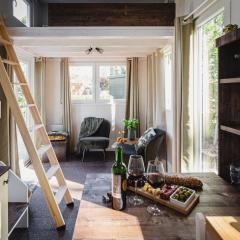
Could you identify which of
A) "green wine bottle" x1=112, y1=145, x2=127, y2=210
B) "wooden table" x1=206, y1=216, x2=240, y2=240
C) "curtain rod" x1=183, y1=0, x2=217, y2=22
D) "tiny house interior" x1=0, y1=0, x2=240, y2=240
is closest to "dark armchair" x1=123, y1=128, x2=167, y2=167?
"tiny house interior" x1=0, y1=0, x2=240, y2=240

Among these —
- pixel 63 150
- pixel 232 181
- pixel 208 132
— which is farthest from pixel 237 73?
pixel 63 150

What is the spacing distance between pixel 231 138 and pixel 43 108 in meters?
5.49

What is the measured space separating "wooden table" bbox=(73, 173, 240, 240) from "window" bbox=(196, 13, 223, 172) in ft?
5.12

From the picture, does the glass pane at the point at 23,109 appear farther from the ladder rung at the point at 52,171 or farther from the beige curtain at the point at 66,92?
the ladder rung at the point at 52,171

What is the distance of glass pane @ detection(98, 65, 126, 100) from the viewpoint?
7.18 metres

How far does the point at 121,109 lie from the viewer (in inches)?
285

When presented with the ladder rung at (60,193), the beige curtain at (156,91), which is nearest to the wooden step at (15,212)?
the ladder rung at (60,193)

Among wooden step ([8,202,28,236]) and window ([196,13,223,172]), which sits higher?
window ([196,13,223,172])

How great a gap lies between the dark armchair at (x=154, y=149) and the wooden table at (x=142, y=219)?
3.08 metres

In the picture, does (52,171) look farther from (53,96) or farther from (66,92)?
(53,96)

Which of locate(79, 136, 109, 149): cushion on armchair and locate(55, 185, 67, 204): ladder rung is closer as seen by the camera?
locate(55, 185, 67, 204): ladder rung

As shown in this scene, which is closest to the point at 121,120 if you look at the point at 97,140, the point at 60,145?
the point at 97,140

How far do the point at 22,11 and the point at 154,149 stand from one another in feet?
11.1

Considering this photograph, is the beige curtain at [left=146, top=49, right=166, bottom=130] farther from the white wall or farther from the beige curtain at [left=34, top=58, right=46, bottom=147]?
the beige curtain at [left=34, top=58, right=46, bottom=147]
